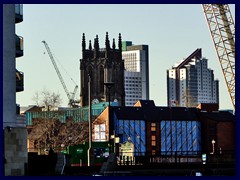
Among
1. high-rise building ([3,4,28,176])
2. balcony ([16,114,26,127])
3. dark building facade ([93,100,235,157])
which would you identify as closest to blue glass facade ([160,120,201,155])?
dark building facade ([93,100,235,157])

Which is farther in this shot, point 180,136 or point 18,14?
point 180,136

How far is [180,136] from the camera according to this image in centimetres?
18625

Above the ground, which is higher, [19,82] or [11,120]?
[19,82]

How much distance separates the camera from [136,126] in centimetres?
17862

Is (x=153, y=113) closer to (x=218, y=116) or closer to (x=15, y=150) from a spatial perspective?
(x=218, y=116)

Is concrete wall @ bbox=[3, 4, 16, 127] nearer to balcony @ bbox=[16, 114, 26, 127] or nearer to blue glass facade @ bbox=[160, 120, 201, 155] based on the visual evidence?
balcony @ bbox=[16, 114, 26, 127]

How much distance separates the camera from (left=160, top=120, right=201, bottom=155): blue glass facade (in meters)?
181

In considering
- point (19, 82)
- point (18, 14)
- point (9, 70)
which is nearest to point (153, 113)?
point (19, 82)

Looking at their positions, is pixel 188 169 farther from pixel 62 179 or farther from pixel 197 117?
pixel 197 117

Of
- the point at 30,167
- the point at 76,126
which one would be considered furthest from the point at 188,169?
the point at 76,126

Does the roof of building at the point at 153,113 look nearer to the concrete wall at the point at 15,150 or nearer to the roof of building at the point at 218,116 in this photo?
the roof of building at the point at 218,116

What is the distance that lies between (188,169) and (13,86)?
14.9 metres

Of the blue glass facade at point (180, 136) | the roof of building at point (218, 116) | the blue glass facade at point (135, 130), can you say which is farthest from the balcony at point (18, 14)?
the roof of building at point (218, 116)

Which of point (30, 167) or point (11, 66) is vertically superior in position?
point (11, 66)
